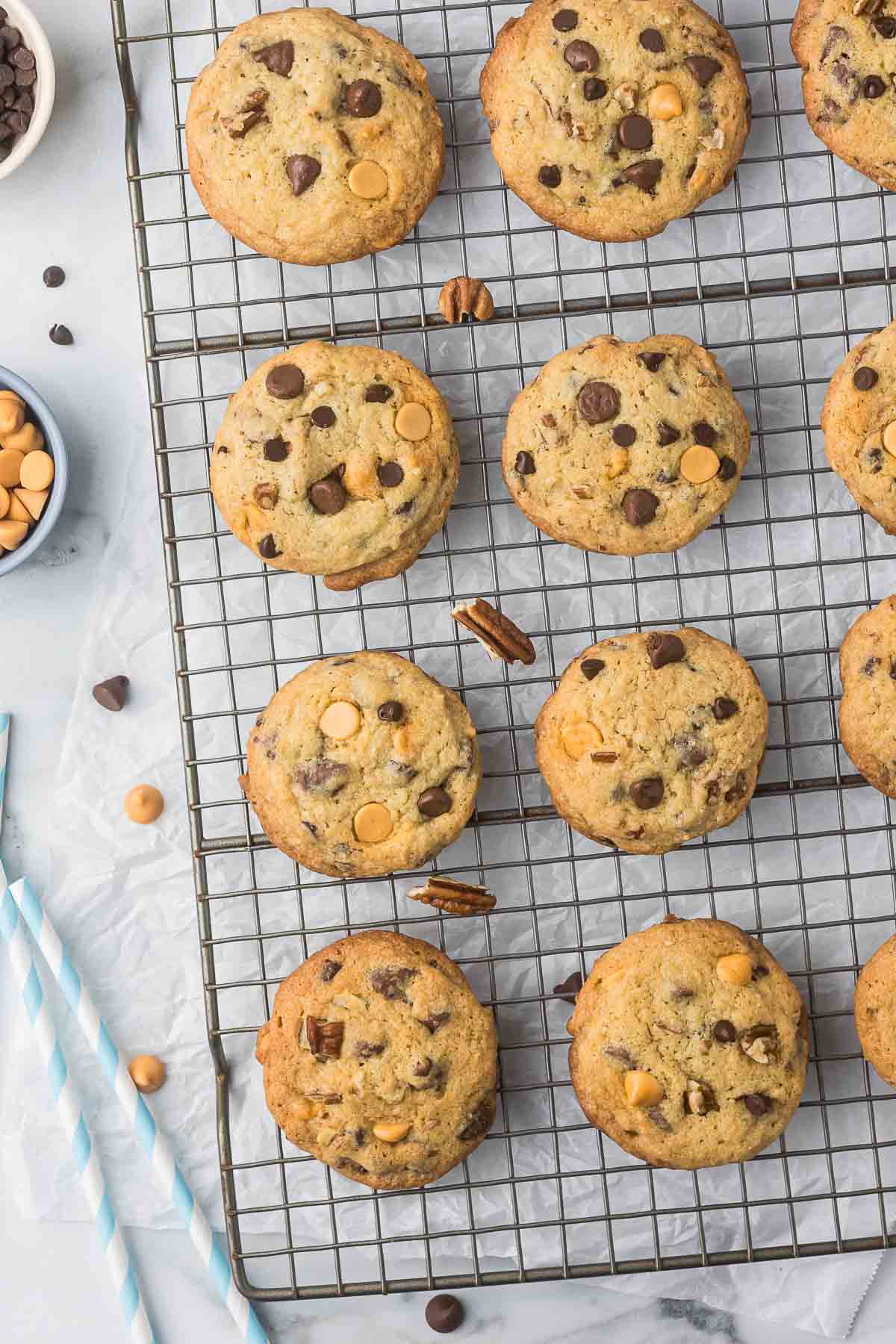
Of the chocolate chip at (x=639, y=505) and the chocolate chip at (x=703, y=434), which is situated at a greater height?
the chocolate chip at (x=703, y=434)

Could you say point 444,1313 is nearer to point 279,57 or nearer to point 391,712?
point 391,712

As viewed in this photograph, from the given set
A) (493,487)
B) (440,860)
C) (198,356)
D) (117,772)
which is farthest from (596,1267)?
(198,356)

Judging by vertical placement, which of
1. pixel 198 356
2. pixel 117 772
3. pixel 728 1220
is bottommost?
pixel 728 1220

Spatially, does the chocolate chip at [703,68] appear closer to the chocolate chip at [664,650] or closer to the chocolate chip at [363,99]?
the chocolate chip at [363,99]

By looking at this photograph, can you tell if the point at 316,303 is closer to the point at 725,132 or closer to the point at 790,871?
the point at 725,132

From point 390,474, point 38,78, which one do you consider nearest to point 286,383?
point 390,474

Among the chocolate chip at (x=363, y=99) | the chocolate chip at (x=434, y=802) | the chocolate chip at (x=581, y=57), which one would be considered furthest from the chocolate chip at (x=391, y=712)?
the chocolate chip at (x=581, y=57)

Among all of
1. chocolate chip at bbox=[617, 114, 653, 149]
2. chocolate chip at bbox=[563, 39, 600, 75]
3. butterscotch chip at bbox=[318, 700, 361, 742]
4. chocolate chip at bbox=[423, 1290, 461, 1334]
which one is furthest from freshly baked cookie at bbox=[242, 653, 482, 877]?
chocolate chip at bbox=[563, 39, 600, 75]
